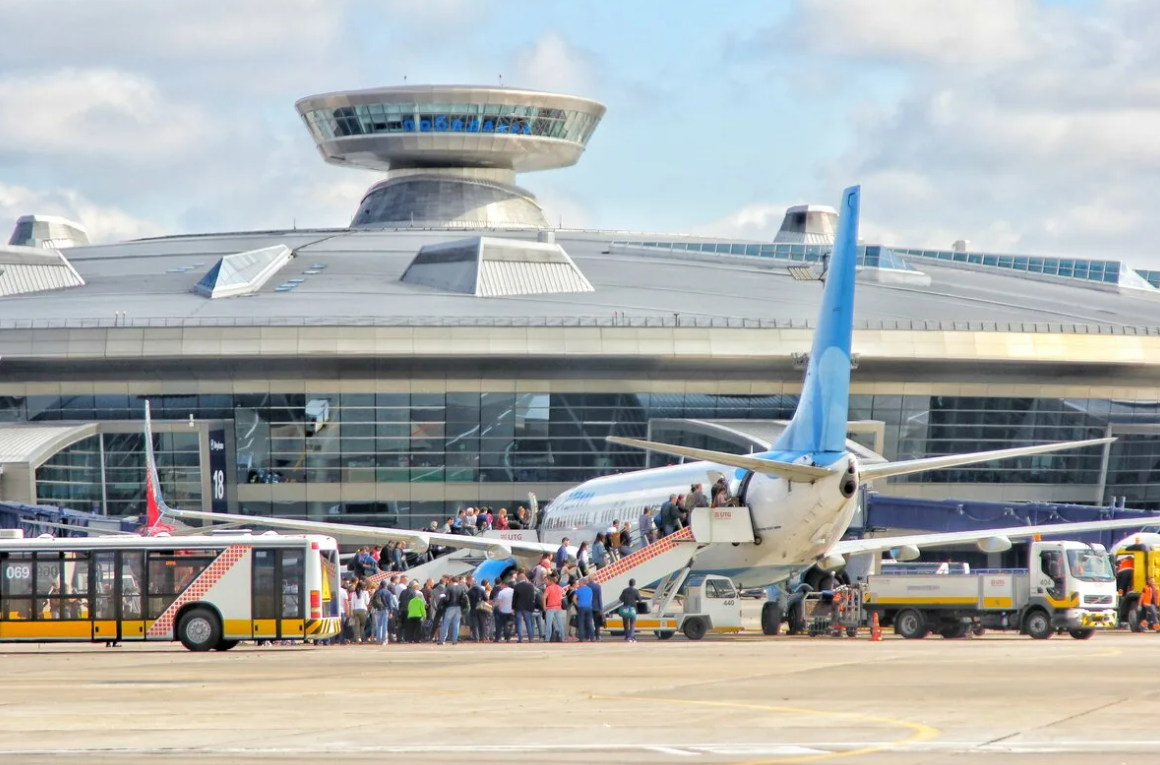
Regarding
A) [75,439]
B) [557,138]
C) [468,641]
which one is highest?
[557,138]

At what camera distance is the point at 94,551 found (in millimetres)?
39938

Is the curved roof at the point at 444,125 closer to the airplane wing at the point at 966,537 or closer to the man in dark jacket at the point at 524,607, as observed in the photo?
the airplane wing at the point at 966,537

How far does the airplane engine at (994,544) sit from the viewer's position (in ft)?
163

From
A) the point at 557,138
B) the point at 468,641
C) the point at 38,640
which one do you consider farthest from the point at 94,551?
the point at 557,138

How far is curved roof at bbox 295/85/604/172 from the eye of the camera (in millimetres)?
115250

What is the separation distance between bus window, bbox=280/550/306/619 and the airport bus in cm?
2

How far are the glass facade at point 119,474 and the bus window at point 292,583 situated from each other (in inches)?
1656

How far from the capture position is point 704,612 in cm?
4494

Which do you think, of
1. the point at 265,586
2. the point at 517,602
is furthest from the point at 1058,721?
Answer: the point at 517,602

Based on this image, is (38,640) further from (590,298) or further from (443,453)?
(590,298)

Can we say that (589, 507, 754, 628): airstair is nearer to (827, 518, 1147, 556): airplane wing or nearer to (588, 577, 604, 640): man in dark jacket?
(588, 577, 604, 640): man in dark jacket

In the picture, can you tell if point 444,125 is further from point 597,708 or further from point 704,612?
point 597,708

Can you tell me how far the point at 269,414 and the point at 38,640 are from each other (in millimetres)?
40559

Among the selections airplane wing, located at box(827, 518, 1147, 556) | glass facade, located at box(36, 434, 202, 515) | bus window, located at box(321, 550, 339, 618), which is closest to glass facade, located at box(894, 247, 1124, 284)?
glass facade, located at box(36, 434, 202, 515)
